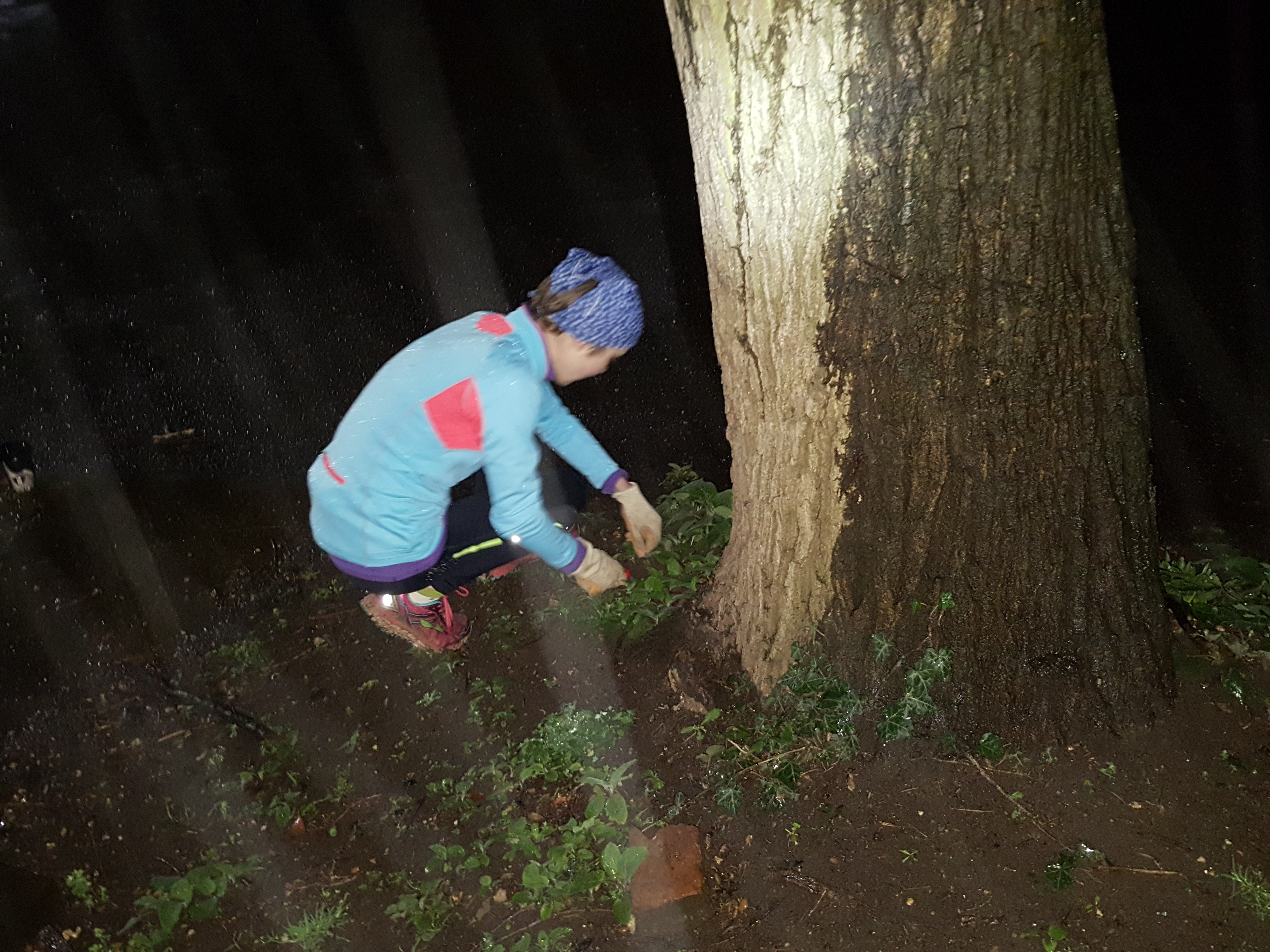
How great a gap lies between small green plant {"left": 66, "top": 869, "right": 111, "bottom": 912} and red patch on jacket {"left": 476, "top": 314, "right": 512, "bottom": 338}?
195 centimetres

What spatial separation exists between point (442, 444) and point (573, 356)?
1.40ft

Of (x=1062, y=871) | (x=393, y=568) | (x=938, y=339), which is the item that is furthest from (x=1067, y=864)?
(x=393, y=568)

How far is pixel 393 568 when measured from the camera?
2.80m

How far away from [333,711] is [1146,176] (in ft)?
20.5

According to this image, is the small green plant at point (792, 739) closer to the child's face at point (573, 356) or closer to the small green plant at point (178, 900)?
the child's face at point (573, 356)

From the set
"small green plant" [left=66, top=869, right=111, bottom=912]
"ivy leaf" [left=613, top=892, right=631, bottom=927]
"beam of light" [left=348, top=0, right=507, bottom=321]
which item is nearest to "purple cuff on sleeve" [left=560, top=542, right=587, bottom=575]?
"ivy leaf" [left=613, top=892, right=631, bottom=927]

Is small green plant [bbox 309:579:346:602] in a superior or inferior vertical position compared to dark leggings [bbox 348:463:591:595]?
inferior

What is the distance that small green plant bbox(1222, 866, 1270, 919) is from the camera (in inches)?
82.2

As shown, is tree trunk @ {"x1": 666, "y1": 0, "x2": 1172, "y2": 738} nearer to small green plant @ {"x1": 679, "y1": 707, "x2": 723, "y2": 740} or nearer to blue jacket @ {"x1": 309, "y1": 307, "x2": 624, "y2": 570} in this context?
small green plant @ {"x1": 679, "y1": 707, "x2": 723, "y2": 740}

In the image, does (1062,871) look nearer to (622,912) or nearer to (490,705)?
(622,912)

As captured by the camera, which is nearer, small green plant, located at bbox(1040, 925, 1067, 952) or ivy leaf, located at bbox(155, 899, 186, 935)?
small green plant, located at bbox(1040, 925, 1067, 952)

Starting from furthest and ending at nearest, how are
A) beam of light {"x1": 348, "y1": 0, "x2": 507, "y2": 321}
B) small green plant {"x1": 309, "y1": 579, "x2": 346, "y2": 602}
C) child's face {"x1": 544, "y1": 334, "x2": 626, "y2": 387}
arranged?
1. beam of light {"x1": 348, "y1": 0, "x2": 507, "y2": 321}
2. small green plant {"x1": 309, "y1": 579, "x2": 346, "y2": 602}
3. child's face {"x1": 544, "y1": 334, "x2": 626, "y2": 387}

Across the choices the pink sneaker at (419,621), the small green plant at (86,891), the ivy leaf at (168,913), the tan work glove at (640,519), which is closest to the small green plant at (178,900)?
the ivy leaf at (168,913)

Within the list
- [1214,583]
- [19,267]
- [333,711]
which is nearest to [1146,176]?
[1214,583]
